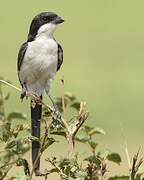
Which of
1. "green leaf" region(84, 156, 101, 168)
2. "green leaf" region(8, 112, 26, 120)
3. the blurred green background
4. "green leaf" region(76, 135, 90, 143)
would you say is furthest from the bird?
the blurred green background

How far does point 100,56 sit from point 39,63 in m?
15.4

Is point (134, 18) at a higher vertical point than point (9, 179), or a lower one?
lower

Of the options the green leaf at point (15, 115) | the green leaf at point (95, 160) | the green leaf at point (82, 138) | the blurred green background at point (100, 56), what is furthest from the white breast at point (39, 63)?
the blurred green background at point (100, 56)

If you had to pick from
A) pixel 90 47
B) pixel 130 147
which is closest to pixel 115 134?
pixel 130 147

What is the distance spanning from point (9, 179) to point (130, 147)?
368 inches

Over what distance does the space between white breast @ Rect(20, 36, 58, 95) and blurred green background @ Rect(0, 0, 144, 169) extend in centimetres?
717

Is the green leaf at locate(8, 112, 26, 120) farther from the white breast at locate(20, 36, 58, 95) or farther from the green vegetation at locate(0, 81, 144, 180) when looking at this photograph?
the white breast at locate(20, 36, 58, 95)

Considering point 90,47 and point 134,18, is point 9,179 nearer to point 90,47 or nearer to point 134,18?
point 90,47

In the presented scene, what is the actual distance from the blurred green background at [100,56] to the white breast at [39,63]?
717 centimetres

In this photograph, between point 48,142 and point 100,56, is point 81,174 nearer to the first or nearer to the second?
point 48,142

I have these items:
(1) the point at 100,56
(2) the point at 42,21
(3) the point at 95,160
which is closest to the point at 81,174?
(3) the point at 95,160

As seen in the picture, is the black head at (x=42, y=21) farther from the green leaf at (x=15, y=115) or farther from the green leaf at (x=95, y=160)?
the green leaf at (x=95, y=160)

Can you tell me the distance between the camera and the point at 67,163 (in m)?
1.87

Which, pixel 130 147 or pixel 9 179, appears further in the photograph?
pixel 130 147
